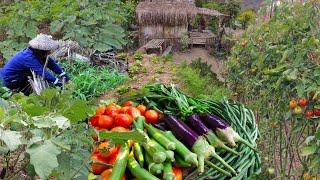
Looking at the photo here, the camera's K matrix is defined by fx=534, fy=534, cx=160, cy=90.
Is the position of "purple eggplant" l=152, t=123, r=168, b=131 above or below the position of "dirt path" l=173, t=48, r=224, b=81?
above

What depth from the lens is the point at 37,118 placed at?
2260mm

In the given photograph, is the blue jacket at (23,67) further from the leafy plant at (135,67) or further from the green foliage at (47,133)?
the green foliage at (47,133)

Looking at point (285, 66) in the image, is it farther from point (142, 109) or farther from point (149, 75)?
point (149, 75)

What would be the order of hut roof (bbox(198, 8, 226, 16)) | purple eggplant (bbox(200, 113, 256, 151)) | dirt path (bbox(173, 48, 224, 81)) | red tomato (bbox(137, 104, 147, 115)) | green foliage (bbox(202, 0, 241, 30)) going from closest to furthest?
purple eggplant (bbox(200, 113, 256, 151)) → red tomato (bbox(137, 104, 147, 115)) → dirt path (bbox(173, 48, 224, 81)) → hut roof (bbox(198, 8, 226, 16)) → green foliage (bbox(202, 0, 241, 30))

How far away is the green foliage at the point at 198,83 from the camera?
7728 millimetres

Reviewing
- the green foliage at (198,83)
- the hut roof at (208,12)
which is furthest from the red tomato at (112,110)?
the hut roof at (208,12)

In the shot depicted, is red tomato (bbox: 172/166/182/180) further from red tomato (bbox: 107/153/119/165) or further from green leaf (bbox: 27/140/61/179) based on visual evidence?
green leaf (bbox: 27/140/61/179)

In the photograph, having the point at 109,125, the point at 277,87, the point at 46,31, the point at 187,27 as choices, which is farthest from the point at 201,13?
the point at 109,125

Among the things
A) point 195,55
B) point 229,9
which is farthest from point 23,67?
point 229,9

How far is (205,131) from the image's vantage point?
3020 millimetres

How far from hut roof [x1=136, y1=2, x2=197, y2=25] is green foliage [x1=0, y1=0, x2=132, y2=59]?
12.6 feet

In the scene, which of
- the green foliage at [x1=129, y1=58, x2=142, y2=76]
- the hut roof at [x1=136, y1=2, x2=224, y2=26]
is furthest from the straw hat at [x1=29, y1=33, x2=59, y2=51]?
the hut roof at [x1=136, y1=2, x2=224, y2=26]

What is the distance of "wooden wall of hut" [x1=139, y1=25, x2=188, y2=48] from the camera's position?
14430mm

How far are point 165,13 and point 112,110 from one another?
11.3 metres
